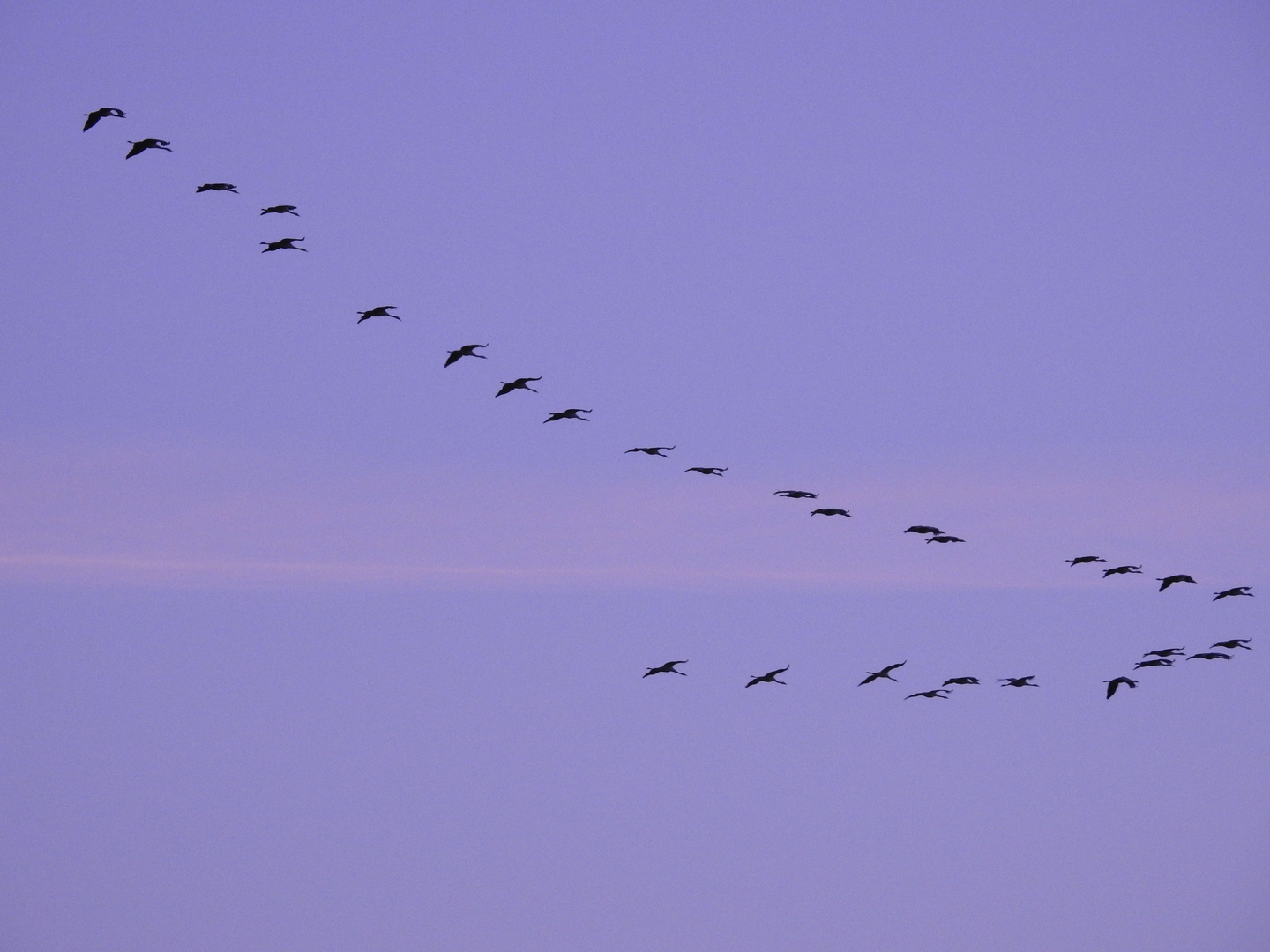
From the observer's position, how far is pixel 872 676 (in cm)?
11275

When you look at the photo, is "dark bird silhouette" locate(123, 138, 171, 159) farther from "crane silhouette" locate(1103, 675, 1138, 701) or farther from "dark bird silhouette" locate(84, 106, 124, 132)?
"crane silhouette" locate(1103, 675, 1138, 701)

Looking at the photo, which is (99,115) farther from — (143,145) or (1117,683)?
(1117,683)

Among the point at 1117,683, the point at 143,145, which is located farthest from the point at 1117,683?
the point at 143,145

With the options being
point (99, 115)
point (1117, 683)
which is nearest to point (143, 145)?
point (99, 115)

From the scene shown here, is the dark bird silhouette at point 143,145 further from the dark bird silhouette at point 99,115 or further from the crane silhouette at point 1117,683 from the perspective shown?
the crane silhouette at point 1117,683

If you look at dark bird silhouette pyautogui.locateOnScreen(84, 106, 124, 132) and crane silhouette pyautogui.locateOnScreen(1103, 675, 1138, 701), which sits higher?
dark bird silhouette pyautogui.locateOnScreen(84, 106, 124, 132)

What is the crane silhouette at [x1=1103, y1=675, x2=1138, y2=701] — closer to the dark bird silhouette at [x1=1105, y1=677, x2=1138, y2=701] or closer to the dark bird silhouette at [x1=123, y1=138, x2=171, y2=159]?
the dark bird silhouette at [x1=1105, y1=677, x2=1138, y2=701]

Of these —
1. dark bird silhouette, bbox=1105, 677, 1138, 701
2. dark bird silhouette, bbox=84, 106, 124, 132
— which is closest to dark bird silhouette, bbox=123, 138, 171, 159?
dark bird silhouette, bbox=84, 106, 124, 132

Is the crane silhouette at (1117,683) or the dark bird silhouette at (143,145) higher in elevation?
the dark bird silhouette at (143,145)

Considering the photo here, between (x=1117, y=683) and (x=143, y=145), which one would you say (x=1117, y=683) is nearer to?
(x=1117, y=683)

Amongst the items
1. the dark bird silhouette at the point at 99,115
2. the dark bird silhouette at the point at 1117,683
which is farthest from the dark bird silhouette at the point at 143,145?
the dark bird silhouette at the point at 1117,683

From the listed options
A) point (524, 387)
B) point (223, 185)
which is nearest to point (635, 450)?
point (524, 387)

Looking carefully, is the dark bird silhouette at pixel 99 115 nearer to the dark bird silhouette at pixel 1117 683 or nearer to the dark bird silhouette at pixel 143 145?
the dark bird silhouette at pixel 143 145

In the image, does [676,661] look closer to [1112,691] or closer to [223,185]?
[1112,691]
